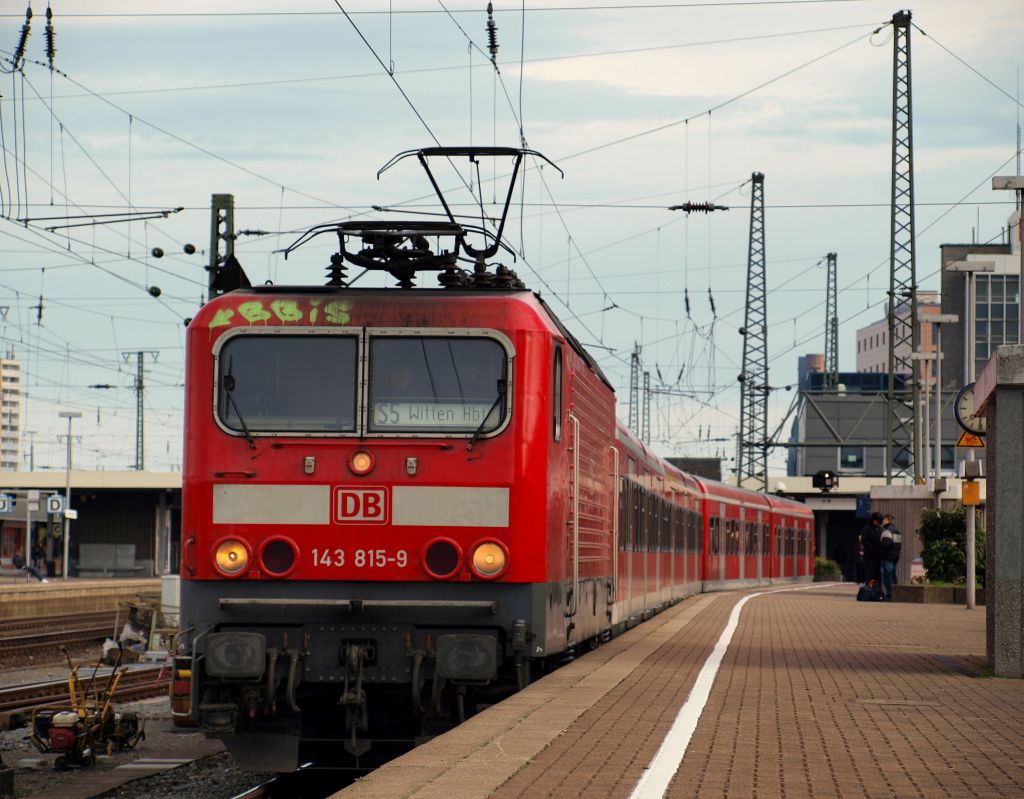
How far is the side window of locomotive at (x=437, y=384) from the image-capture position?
34.3 feet

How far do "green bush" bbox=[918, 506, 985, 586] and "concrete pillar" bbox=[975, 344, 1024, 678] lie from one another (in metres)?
16.6

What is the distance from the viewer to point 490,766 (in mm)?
7852

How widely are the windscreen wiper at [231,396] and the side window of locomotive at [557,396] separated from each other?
6.62 feet

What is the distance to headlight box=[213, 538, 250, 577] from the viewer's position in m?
10.2

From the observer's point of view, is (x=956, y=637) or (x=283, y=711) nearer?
(x=283, y=711)

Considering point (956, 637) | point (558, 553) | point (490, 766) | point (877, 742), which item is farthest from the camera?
point (956, 637)

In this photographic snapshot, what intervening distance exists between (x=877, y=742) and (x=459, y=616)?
8.79 feet

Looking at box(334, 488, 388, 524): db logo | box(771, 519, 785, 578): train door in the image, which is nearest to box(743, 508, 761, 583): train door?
box(771, 519, 785, 578): train door

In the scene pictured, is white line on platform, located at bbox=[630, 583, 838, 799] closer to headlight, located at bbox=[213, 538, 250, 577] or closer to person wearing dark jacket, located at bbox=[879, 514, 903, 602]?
headlight, located at bbox=[213, 538, 250, 577]

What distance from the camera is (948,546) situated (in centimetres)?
3119

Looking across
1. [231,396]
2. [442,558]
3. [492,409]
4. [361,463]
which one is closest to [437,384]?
[492,409]

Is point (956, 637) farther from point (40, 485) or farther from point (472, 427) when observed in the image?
point (40, 485)

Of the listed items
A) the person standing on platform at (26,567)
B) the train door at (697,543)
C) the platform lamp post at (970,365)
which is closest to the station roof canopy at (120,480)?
the person standing on platform at (26,567)

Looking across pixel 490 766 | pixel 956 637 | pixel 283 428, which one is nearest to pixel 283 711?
pixel 283 428
